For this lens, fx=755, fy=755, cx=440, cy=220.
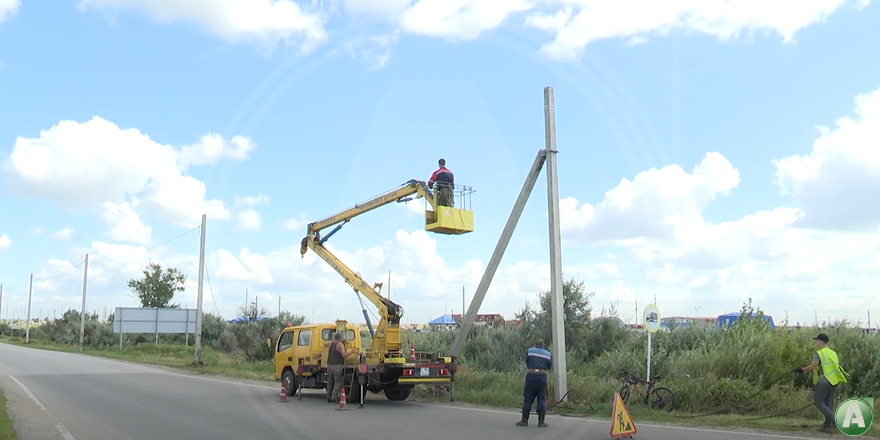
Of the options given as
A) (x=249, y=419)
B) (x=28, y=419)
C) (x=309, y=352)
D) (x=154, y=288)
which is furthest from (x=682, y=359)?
(x=154, y=288)

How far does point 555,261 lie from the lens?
17750 millimetres

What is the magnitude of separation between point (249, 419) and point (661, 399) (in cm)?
860

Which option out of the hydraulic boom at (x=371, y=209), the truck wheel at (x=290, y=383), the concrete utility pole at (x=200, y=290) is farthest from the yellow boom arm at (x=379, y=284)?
the concrete utility pole at (x=200, y=290)

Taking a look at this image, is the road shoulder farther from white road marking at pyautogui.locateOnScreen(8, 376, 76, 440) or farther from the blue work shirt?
the blue work shirt

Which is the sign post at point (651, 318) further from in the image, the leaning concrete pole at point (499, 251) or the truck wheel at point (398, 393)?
the truck wheel at point (398, 393)

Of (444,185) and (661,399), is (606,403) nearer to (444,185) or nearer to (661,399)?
(661,399)

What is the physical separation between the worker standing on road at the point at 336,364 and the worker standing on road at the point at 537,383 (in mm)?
5625

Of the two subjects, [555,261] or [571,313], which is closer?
[555,261]

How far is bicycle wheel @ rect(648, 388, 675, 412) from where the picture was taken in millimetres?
15984

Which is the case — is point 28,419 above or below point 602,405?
below

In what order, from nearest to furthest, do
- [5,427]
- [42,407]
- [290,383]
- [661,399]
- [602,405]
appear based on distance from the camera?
[5,427] < [661,399] < [602,405] < [42,407] < [290,383]

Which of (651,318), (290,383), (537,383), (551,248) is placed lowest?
(290,383)

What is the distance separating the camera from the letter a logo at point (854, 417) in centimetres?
1163

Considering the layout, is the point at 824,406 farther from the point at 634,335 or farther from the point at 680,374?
the point at 634,335
